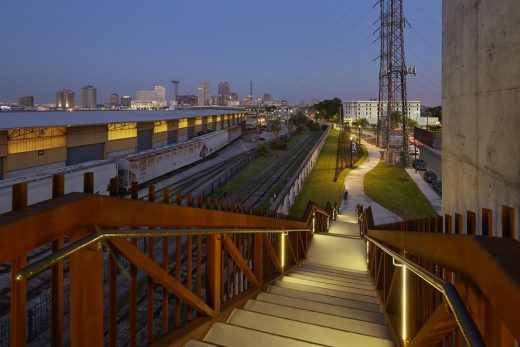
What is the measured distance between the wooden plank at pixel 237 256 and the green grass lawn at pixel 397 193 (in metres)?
19.4

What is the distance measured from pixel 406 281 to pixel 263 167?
1402 inches

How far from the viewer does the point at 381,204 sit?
1040 inches

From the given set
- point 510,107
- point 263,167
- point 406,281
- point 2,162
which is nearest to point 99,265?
point 406,281

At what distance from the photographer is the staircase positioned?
3.55m

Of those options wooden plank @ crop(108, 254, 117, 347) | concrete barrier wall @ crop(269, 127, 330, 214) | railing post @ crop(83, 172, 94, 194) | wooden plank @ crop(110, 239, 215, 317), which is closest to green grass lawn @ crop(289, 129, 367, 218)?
concrete barrier wall @ crop(269, 127, 330, 214)

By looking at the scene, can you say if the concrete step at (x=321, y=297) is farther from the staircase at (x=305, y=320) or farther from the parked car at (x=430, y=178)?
the parked car at (x=430, y=178)

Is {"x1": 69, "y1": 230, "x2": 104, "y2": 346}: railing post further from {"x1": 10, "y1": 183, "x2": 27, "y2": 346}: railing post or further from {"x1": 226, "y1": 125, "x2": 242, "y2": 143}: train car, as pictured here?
{"x1": 226, "y1": 125, "x2": 242, "y2": 143}: train car

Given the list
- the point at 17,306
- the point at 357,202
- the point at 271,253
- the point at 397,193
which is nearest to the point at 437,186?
the point at 397,193

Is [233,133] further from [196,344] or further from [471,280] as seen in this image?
[471,280]

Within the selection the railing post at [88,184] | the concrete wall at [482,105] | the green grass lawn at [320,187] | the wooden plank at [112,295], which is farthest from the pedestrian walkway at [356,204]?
the railing post at [88,184]

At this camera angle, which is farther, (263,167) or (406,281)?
(263,167)

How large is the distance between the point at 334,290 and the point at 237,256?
2.03 m

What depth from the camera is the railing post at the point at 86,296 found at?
213 cm

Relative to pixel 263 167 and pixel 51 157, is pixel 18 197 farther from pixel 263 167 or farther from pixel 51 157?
pixel 263 167
